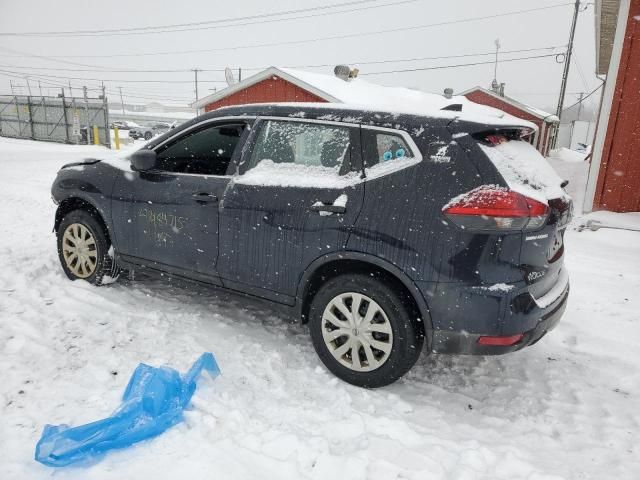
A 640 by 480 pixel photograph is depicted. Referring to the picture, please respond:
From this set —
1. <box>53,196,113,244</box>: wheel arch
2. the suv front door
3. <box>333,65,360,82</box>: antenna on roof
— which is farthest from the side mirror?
<box>333,65,360,82</box>: antenna on roof

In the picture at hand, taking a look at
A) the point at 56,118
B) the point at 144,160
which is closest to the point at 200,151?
the point at 144,160

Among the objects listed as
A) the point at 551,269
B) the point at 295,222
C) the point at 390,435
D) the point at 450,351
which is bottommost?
the point at 390,435

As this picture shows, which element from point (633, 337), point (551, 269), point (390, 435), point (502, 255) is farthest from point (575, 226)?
point (390, 435)

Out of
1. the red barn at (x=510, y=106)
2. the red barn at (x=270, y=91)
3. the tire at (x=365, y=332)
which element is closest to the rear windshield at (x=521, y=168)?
the tire at (x=365, y=332)

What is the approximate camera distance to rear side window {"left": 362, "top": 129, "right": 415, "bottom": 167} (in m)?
2.75

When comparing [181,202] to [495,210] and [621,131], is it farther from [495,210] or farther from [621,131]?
[621,131]

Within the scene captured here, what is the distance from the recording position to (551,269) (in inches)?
108

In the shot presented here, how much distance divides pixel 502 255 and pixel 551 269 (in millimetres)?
526

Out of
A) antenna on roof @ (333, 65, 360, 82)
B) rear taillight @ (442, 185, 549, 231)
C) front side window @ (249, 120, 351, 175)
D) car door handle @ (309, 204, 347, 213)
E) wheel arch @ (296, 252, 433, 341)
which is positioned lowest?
wheel arch @ (296, 252, 433, 341)

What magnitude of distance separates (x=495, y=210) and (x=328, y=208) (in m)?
0.99

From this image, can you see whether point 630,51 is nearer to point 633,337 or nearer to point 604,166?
point 604,166

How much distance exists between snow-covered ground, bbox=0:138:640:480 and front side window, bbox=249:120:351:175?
121 centimetres

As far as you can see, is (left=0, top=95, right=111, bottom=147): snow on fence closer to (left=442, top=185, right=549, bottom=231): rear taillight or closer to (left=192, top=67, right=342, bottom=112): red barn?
(left=192, top=67, right=342, bottom=112): red barn

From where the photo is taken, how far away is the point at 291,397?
2.77m
